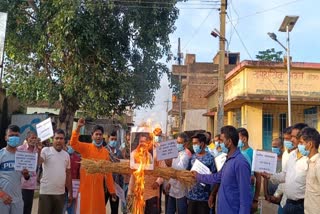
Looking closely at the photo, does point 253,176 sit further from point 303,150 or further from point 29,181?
point 29,181

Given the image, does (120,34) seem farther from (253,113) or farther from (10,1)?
A: (253,113)

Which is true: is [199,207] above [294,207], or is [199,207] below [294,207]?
below

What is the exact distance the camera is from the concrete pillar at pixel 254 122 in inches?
679

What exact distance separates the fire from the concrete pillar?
12595mm

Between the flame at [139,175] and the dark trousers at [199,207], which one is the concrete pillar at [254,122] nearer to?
Answer: the dark trousers at [199,207]

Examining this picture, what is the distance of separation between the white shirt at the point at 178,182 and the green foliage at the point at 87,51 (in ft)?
18.0

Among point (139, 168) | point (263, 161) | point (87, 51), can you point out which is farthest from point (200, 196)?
point (87, 51)

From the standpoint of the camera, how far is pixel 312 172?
4.53 meters

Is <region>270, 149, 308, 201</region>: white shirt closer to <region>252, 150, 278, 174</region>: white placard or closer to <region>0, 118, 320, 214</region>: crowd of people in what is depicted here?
<region>0, 118, 320, 214</region>: crowd of people

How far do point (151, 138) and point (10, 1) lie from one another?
31.4 feet

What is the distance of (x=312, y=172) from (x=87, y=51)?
29.4 ft

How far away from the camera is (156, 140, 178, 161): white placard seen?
586 centimetres

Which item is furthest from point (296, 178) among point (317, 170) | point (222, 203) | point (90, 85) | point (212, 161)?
point (90, 85)

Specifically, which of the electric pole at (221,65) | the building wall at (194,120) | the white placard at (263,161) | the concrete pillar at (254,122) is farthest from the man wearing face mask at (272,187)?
the building wall at (194,120)
